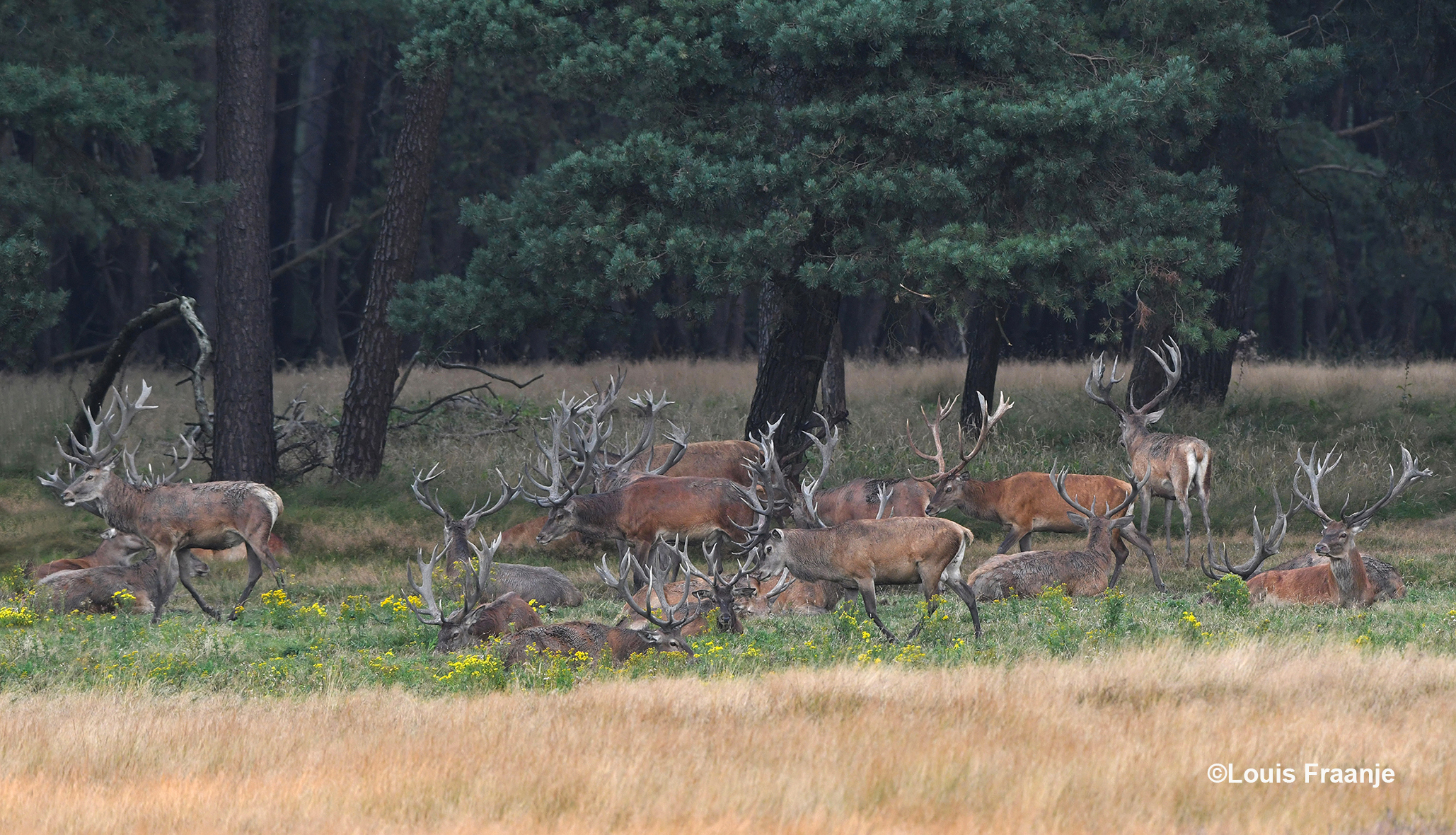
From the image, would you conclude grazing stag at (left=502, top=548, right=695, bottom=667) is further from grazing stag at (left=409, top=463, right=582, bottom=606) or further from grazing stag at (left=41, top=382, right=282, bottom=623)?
grazing stag at (left=41, top=382, right=282, bottom=623)

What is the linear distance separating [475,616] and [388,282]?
8767 millimetres

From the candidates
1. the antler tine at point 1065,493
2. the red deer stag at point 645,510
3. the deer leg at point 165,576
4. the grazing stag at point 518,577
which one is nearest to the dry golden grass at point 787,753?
the deer leg at point 165,576

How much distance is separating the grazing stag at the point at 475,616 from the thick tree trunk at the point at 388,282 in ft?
25.7

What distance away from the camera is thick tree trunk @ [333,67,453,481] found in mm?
17984

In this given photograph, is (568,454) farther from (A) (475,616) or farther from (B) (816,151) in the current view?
(A) (475,616)

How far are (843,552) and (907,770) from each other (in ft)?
13.0

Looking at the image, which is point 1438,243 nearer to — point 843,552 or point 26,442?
point 843,552

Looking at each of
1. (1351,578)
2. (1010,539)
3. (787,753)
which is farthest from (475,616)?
(1351,578)

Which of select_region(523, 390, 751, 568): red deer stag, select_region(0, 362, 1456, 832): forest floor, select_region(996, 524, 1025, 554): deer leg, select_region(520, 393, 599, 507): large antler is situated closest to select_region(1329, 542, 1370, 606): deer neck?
select_region(0, 362, 1456, 832): forest floor

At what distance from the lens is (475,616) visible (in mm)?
10320

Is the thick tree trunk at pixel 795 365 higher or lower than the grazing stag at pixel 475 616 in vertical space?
higher

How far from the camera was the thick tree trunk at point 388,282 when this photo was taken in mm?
17984

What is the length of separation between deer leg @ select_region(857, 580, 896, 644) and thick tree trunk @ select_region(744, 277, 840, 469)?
6215mm

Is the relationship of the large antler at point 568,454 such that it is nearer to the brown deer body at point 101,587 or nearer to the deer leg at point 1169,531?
the brown deer body at point 101,587
